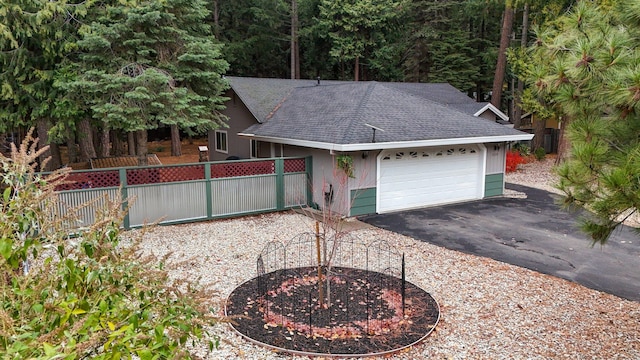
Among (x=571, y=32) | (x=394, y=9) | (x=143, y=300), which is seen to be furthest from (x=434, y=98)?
(x=143, y=300)

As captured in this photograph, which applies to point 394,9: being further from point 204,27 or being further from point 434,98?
point 204,27

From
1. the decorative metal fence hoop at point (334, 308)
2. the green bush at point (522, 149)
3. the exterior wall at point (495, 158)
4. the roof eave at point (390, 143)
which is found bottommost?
the decorative metal fence hoop at point (334, 308)

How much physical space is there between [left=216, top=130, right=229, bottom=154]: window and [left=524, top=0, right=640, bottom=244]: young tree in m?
14.3

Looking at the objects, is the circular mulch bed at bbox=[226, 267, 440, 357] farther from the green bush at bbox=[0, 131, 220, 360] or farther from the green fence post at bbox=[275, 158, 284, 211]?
the green fence post at bbox=[275, 158, 284, 211]

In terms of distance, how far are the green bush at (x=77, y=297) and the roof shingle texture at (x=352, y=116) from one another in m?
8.33

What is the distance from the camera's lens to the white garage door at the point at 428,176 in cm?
1148

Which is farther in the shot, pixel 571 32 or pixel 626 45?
pixel 571 32

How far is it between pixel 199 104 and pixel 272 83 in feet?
19.3

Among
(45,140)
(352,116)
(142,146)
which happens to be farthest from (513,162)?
(45,140)

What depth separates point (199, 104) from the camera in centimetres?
1221

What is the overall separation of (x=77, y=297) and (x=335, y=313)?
4.06 m

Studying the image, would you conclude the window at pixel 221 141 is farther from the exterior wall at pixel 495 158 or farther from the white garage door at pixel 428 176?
the exterior wall at pixel 495 158

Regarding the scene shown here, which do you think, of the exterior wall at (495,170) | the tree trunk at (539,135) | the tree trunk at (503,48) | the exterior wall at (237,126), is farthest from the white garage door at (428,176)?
the tree trunk at (539,135)

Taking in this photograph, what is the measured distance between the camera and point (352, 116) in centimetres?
1177
